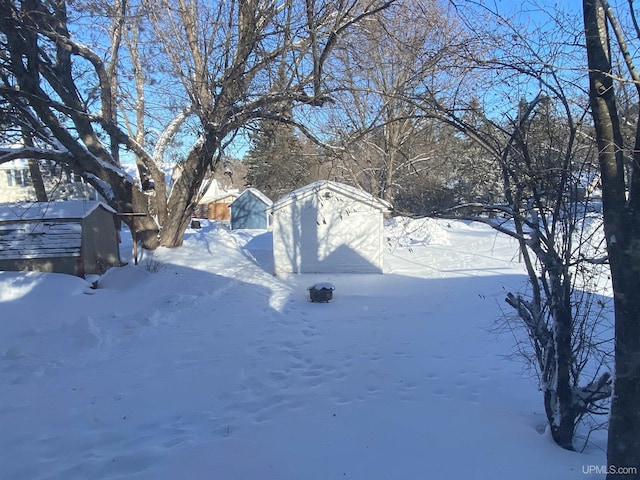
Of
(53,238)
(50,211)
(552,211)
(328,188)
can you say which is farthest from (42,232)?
(552,211)

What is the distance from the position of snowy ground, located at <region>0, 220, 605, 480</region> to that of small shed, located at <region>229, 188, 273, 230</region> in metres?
22.3

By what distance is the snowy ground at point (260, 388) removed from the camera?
3262 millimetres

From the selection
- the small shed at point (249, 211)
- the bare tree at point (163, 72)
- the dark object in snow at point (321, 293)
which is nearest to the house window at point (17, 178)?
the small shed at point (249, 211)

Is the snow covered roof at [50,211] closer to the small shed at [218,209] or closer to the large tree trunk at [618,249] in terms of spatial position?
the large tree trunk at [618,249]

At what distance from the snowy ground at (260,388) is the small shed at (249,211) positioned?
2225cm

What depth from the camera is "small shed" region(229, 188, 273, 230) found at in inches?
1289

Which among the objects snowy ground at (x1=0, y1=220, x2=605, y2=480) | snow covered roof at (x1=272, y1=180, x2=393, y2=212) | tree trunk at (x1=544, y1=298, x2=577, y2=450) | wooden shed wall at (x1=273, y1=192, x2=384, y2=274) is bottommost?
snowy ground at (x1=0, y1=220, x2=605, y2=480)

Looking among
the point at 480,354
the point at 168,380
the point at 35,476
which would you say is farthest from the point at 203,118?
the point at 35,476

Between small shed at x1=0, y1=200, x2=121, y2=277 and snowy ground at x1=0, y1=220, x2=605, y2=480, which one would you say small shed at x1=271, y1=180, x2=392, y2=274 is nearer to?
snowy ground at x1=0, y1=220, x2=605, y2=480

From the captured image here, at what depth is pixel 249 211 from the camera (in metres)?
33.0

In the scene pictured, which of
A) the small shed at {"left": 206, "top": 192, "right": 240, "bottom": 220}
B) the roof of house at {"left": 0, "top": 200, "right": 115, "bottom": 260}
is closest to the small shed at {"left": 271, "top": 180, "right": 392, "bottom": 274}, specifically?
the roof of house at {"left": 0, "top": 200, "right": 115, "bottom": 260}

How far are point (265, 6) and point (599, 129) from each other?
28.5ft

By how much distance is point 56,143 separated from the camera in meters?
12.5

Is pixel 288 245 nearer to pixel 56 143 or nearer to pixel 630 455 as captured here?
pixel 56 143
